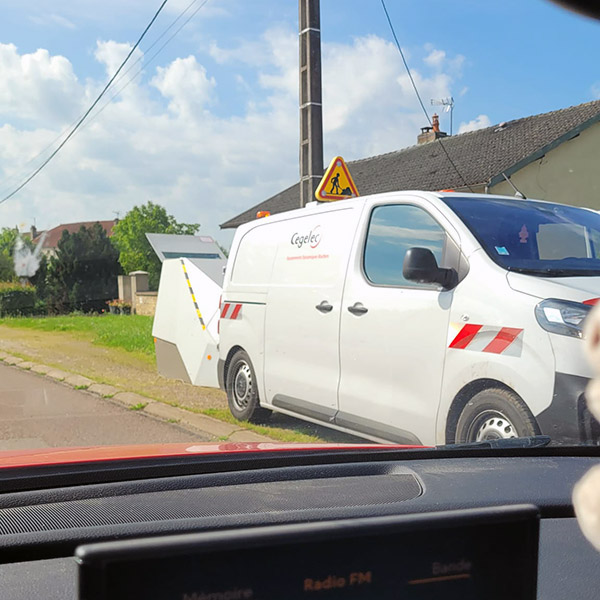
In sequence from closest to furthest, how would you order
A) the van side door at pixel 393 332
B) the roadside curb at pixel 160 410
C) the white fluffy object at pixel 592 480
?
the white fluffy object at pixel 592 480, the van side door at pixel 393 332, the roadside curb at pixel 160 410

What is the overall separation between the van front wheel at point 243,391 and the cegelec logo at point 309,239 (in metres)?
1.28

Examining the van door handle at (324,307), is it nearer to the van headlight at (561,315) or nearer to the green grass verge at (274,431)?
the green grass verge at (274,431)

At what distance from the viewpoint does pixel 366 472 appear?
2650 millimetres

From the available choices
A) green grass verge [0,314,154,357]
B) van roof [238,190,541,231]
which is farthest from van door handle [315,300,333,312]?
green grass verge [0,314,154,357]

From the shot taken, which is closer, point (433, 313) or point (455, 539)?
point (455, 539)

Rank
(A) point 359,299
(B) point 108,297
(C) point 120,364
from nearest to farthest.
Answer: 1. (A) point 359,299
2. (C) point 120,364
3. (B) point 108,297

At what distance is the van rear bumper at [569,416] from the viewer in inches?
148

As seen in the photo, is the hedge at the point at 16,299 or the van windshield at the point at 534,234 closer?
the van windshield at the point at 534,234

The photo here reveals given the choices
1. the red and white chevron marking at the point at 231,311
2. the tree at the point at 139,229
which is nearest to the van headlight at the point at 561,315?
the red and white chevron marking at the point at 231,311

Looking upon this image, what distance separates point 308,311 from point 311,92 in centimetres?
533

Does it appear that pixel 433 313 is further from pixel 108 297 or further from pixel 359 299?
pixel 108 297

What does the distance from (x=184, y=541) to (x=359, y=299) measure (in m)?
4.49

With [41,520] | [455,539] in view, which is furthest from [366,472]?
[455,539]

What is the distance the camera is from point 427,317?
478 cm
